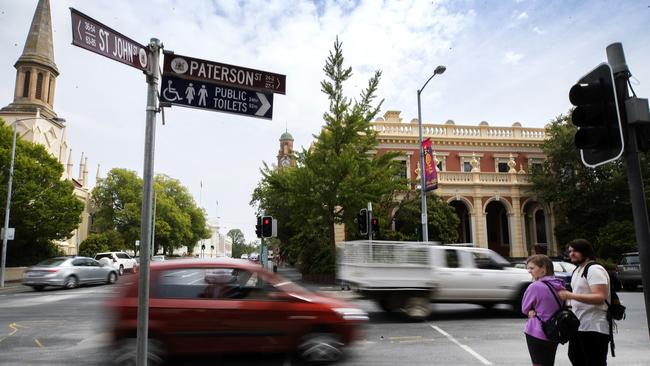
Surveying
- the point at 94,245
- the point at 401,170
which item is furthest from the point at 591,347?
the point at 94,245

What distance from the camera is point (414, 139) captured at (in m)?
35.6

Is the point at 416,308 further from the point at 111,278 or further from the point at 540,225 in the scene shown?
the point at 540,225

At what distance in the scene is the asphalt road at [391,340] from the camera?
7.05 meters

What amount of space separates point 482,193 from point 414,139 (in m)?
6.62

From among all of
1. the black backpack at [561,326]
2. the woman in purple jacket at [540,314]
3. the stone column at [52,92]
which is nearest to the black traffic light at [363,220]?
the woman in purple jacket at [540,314]

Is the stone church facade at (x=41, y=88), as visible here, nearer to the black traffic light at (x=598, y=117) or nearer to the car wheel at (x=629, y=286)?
the car wheel at (x=629, y=286)

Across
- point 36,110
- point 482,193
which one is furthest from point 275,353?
point 36,110

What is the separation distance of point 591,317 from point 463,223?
33475mm

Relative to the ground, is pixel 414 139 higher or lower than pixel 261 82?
higher

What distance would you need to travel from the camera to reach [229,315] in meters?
6.46

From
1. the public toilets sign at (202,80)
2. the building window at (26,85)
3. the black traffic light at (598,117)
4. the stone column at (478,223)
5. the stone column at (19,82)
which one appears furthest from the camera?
the building window at (26,85)

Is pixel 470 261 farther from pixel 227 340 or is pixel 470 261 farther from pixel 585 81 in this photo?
pixel 585 81

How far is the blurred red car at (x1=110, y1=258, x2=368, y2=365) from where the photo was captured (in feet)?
20.8

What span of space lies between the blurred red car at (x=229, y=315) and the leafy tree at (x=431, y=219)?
22.4 metres
